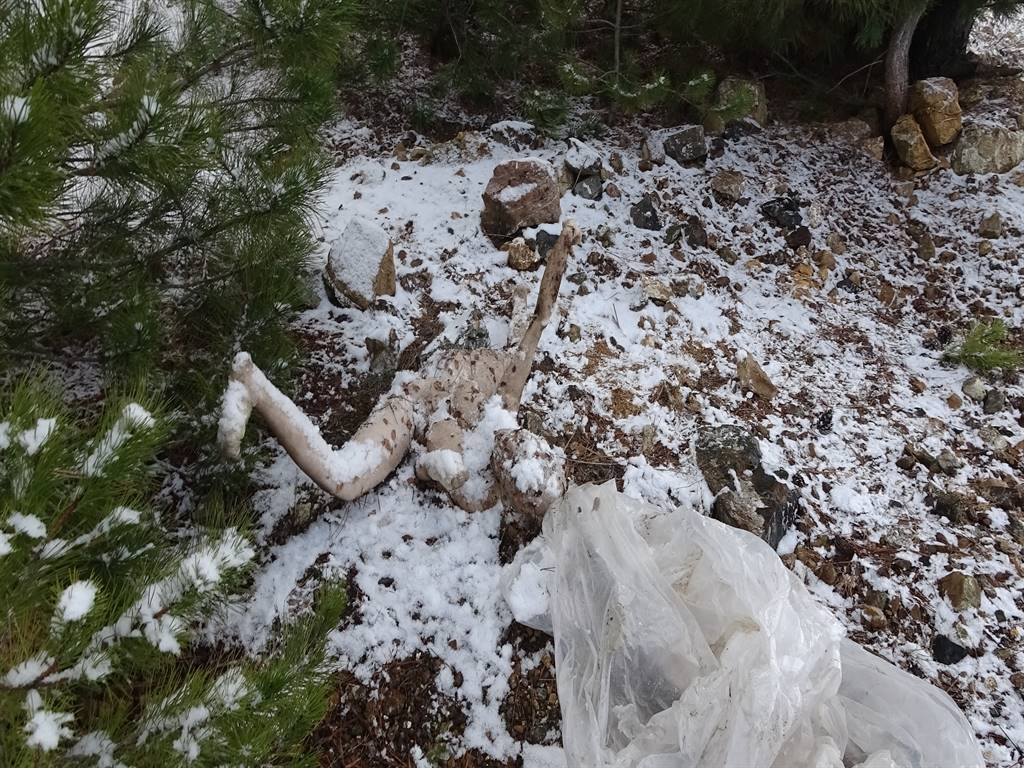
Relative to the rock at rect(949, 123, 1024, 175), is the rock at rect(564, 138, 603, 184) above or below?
below

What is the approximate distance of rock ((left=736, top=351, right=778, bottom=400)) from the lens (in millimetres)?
2928

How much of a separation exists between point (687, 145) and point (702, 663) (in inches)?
141

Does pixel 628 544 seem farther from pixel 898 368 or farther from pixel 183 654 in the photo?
pixel 898 368

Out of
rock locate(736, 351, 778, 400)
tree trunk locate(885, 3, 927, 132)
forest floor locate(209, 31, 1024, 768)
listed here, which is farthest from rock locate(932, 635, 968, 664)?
tree trunk locate(885, 3, 927, 132)

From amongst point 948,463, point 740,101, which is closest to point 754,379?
point 948,463

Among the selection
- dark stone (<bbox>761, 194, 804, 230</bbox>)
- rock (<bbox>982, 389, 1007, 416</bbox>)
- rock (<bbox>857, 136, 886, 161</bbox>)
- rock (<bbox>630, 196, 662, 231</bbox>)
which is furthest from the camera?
rock (<bbox>857, 136, 886, 161</bbox>)

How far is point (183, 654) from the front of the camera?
1.79 m

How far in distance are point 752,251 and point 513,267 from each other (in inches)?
62.6

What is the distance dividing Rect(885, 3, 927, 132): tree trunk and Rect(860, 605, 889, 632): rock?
3.73 meters

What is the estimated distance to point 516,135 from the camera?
13.6 feet

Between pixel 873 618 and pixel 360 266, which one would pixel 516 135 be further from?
pixel 873 618

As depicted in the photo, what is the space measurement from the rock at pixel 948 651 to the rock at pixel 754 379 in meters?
1.24

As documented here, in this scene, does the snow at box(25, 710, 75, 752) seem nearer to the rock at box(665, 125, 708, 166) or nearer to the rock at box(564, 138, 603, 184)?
the rock at box(564, 138, 603, 184)

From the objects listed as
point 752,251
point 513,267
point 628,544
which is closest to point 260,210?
point 628,544
